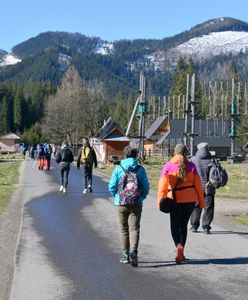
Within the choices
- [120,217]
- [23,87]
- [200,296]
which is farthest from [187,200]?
[23,87]

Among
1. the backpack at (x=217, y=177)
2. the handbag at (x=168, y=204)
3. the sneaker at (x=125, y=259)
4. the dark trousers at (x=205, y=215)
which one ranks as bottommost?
the sneaker at (x=125, y=259)

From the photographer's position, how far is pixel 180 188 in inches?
349

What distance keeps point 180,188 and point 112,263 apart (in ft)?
4.98

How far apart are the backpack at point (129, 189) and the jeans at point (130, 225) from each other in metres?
0.10

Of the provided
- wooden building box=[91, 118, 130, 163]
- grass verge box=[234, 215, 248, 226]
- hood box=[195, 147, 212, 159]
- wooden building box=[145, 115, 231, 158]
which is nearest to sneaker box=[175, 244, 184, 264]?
hood box=[195, 147, 212, 159]

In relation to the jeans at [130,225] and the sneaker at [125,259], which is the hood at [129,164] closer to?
the jeans at [130,225]

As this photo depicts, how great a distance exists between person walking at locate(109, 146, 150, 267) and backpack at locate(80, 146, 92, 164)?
11163 millimetres

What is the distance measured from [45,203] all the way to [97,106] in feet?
243

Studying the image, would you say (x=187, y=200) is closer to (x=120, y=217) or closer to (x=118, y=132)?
(x=120, y=217)

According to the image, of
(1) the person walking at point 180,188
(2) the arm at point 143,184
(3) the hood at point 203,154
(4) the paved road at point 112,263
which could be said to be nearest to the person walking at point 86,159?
(4) the paved road at point 112,263

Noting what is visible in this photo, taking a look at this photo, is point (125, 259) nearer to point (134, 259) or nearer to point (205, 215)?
point (134, 259)

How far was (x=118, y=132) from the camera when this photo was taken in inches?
2144

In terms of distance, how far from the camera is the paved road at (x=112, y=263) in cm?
706

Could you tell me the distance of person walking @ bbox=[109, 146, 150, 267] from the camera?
8547mm
